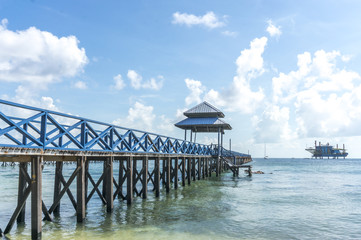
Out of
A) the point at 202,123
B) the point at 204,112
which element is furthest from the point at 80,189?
the point at 204,112

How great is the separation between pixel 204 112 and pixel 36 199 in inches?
1219

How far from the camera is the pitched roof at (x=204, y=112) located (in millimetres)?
39844

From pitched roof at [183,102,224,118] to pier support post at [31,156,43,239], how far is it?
30449 millimetres

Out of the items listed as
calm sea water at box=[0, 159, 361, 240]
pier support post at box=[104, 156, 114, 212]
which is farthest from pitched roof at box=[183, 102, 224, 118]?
pier support post at box=[104, 156, 114, 212]

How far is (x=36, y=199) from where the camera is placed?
10.1 meters

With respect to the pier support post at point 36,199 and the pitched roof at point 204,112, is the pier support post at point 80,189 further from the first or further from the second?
the pitched roof at point 204,112

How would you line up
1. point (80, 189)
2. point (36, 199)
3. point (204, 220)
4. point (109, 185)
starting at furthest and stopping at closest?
1. point (109, 185)
2. point (204, 220)
3. point (80, 189)
4. point (36, 199)

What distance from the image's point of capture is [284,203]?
21250 millimetres

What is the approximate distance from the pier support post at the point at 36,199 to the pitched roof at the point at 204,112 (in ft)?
99.9

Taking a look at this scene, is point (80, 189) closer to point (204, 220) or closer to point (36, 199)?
point (36, 199)

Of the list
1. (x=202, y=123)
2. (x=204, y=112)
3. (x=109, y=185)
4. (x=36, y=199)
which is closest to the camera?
(x=36, y=199)

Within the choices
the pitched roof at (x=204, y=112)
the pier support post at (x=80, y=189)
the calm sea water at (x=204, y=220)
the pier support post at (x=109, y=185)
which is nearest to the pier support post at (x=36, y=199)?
the calm sea water at (x=204, y=220)

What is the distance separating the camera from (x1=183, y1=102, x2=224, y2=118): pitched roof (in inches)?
1569

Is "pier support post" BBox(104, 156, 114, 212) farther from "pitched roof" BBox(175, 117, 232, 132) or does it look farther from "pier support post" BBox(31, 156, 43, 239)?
"pitched roof" BBox(175, 117, 232, 132)
